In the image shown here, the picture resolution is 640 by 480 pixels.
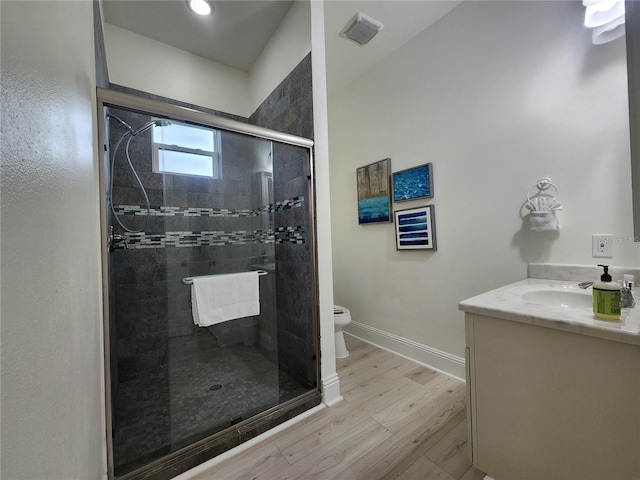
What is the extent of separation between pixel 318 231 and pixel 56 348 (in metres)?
1.40

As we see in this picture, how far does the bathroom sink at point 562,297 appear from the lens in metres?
1.27

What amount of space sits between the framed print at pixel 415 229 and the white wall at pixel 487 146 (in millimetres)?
63

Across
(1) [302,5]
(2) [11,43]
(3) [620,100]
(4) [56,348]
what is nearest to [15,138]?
(2) [11,43]

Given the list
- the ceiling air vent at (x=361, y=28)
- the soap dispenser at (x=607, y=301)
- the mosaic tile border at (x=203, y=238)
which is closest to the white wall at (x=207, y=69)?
the ceiling air vent at (x=361, y=28)

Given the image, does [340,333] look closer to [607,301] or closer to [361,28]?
[607,301]

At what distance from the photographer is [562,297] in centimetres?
133

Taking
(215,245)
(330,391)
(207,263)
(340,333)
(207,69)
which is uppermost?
(207,69)

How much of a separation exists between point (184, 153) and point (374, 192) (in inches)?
67.3

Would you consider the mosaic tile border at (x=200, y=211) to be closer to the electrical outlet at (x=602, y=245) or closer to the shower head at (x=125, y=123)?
the shower head at (x=125, y=123)

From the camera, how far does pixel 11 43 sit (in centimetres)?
36

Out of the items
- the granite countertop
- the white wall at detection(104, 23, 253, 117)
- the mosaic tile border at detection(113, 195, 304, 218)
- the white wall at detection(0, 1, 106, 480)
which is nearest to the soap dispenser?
the granite countertop

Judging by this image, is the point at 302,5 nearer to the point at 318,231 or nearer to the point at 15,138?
the point at 318,231

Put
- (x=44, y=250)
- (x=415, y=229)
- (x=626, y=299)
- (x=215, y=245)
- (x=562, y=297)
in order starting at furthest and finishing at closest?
(x=415, y=229), (x=215, y=245), (x=562, y=297), (x=626, y=299), (x=44, y=250)

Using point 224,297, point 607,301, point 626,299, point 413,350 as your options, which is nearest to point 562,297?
point 626,299
